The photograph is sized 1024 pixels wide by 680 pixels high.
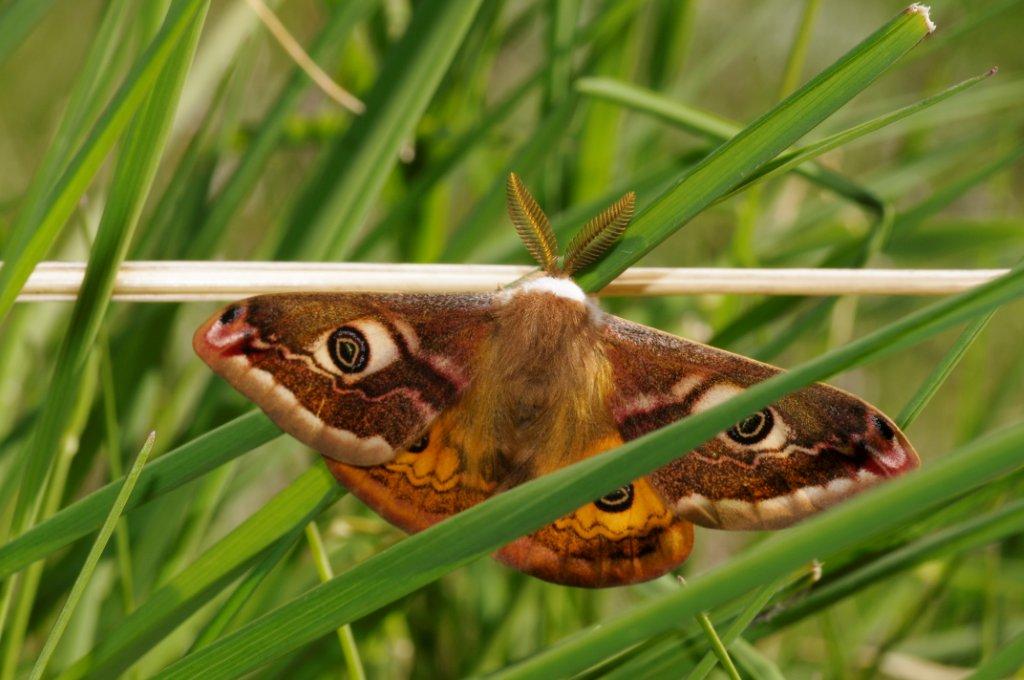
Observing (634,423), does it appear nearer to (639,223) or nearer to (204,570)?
(639,223)

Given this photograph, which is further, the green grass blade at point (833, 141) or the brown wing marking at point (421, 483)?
the brown wing marking at point (421, 483)

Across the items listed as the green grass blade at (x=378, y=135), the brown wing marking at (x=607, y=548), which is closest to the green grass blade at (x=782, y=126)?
the brown wing marking at (x=607, y=548)

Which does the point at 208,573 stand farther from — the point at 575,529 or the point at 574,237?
the point at 574,237

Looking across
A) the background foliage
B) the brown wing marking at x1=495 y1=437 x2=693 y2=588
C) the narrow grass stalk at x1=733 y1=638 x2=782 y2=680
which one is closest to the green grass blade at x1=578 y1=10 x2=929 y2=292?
the background foliage

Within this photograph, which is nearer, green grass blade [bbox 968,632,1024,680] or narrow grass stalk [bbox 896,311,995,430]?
green grass blade [bbox 968,632,1024,680]

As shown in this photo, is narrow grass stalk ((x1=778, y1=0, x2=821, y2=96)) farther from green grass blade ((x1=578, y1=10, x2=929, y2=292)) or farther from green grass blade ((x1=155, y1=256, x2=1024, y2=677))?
green grass blade ((x1=155, y1=256, x2=1024, y2=677))

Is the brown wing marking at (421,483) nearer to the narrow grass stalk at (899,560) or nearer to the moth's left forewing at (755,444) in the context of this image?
the moth's left forewing at (755,444)

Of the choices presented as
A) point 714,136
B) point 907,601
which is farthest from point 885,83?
point 714,136
